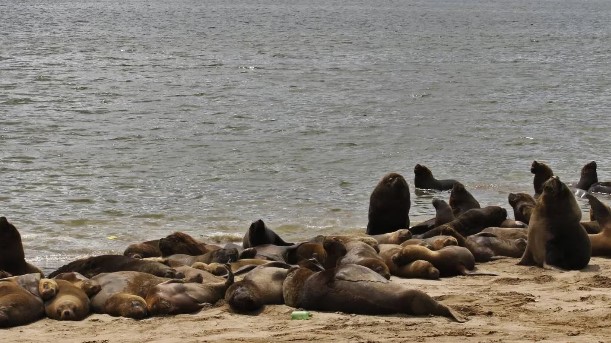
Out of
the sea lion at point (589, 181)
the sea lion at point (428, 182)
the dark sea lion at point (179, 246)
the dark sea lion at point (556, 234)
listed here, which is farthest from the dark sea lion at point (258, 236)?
the sea lion at point (589, 181)

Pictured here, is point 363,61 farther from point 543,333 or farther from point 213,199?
point 543,333

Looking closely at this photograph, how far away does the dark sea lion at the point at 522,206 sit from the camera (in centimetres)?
1295

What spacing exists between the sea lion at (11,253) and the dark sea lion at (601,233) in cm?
538

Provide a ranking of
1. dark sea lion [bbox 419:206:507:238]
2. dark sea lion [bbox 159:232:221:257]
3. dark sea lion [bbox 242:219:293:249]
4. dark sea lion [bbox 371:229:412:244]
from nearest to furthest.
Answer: dark sea lion [bbox 159:232:221:257] < dark sea lion [bbox 242:219:293:249] < dark sea lion [bbox 371:229:412:244] < dark sea lion [bbox 419:206:507:238]

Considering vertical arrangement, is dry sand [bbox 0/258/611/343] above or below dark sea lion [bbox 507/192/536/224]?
below

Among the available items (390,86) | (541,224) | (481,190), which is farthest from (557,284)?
(390,86)

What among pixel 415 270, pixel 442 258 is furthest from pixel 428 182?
pixel 415 270

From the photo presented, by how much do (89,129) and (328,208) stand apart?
9.07 metres

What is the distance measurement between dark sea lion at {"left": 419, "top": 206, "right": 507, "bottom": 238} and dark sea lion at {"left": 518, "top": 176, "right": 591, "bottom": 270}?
1.33m

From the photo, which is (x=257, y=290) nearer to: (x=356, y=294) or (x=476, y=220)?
(x=356, y=294)

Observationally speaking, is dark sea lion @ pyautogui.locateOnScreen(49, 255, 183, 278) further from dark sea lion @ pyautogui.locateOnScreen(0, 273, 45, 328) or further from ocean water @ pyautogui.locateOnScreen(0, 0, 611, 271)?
ocean water @ pyautogui.locateOnScreen(0, 0, 611, 271)

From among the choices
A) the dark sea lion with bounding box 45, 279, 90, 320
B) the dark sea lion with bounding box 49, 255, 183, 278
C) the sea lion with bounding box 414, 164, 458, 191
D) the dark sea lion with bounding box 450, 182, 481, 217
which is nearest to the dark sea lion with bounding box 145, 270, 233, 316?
the dark sea lion with bounding box 45, 279, 90, 320

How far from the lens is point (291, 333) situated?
7984mm

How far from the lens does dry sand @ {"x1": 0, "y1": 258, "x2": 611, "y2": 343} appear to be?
782cm
